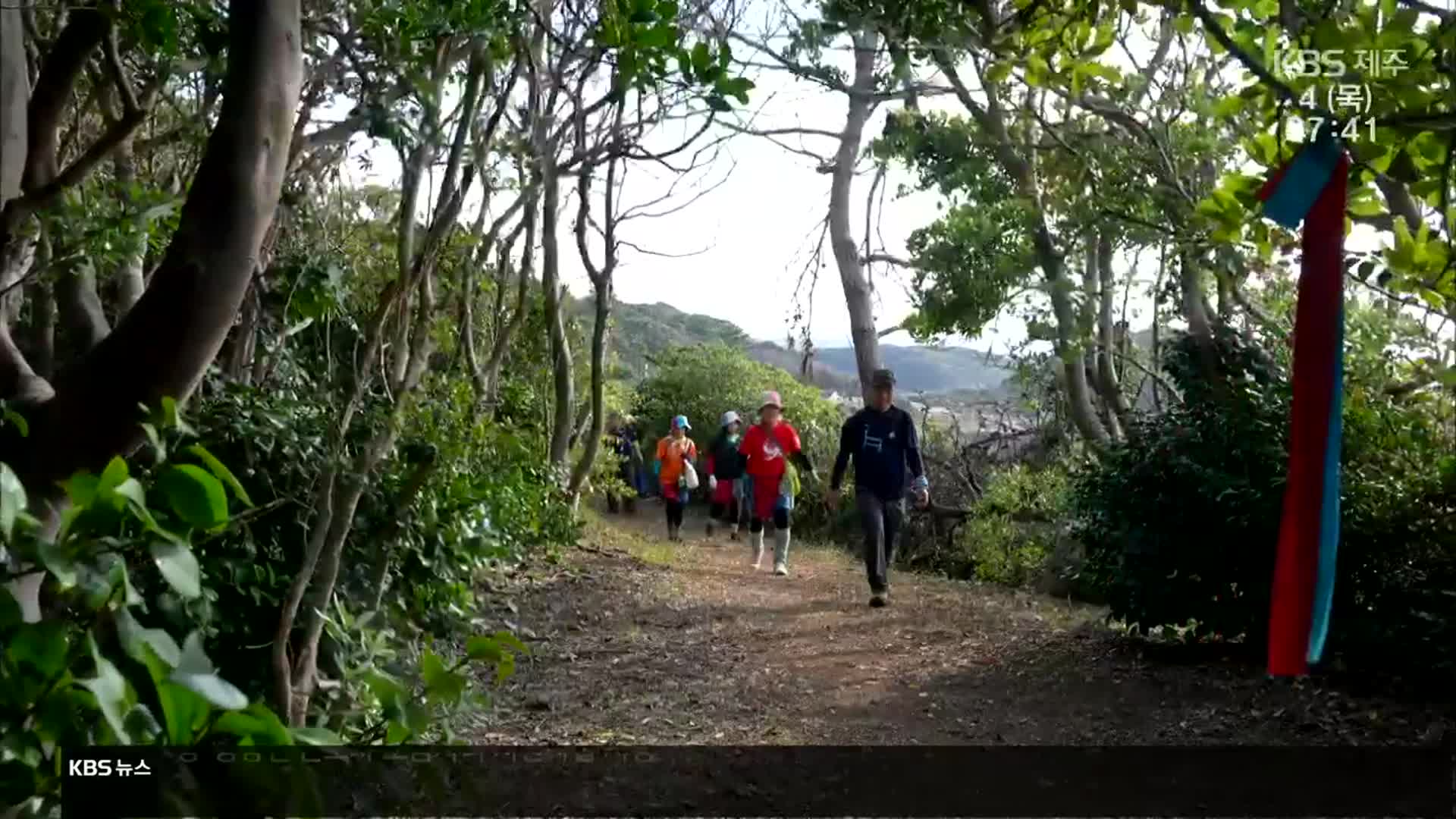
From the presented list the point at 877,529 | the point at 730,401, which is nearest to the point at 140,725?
the point at 877,529

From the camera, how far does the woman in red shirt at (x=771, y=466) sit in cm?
460

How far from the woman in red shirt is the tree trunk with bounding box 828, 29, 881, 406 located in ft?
1.28

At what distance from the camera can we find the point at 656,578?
12.6 feet

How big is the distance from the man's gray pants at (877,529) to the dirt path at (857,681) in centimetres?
10

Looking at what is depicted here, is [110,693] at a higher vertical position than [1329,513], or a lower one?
lower

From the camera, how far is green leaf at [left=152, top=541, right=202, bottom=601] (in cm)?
59

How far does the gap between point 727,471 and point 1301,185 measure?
187 inches

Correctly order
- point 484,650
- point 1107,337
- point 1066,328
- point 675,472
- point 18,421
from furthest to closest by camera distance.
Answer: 1. point 675,472
2. point 1107,337
3. point 1066,328
4. point 484,650
5. point 18,421

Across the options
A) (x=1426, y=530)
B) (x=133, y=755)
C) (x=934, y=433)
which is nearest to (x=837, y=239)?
(x=934, y=433)

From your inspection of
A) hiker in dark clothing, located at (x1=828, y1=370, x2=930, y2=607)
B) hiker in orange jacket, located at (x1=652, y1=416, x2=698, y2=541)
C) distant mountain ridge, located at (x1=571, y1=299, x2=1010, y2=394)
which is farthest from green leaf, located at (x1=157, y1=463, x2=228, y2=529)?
hiker in orange jacket, located at (x1=652, y1=416, x2=698, y2=541)

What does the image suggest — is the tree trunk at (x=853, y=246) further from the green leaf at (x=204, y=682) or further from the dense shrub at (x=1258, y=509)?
the green leaf at (x=204, y=682)

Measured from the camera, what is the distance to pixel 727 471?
18.8 ft

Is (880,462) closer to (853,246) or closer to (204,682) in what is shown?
(853,246)

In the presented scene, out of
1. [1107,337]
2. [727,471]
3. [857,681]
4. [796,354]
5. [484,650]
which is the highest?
[1107,337]
